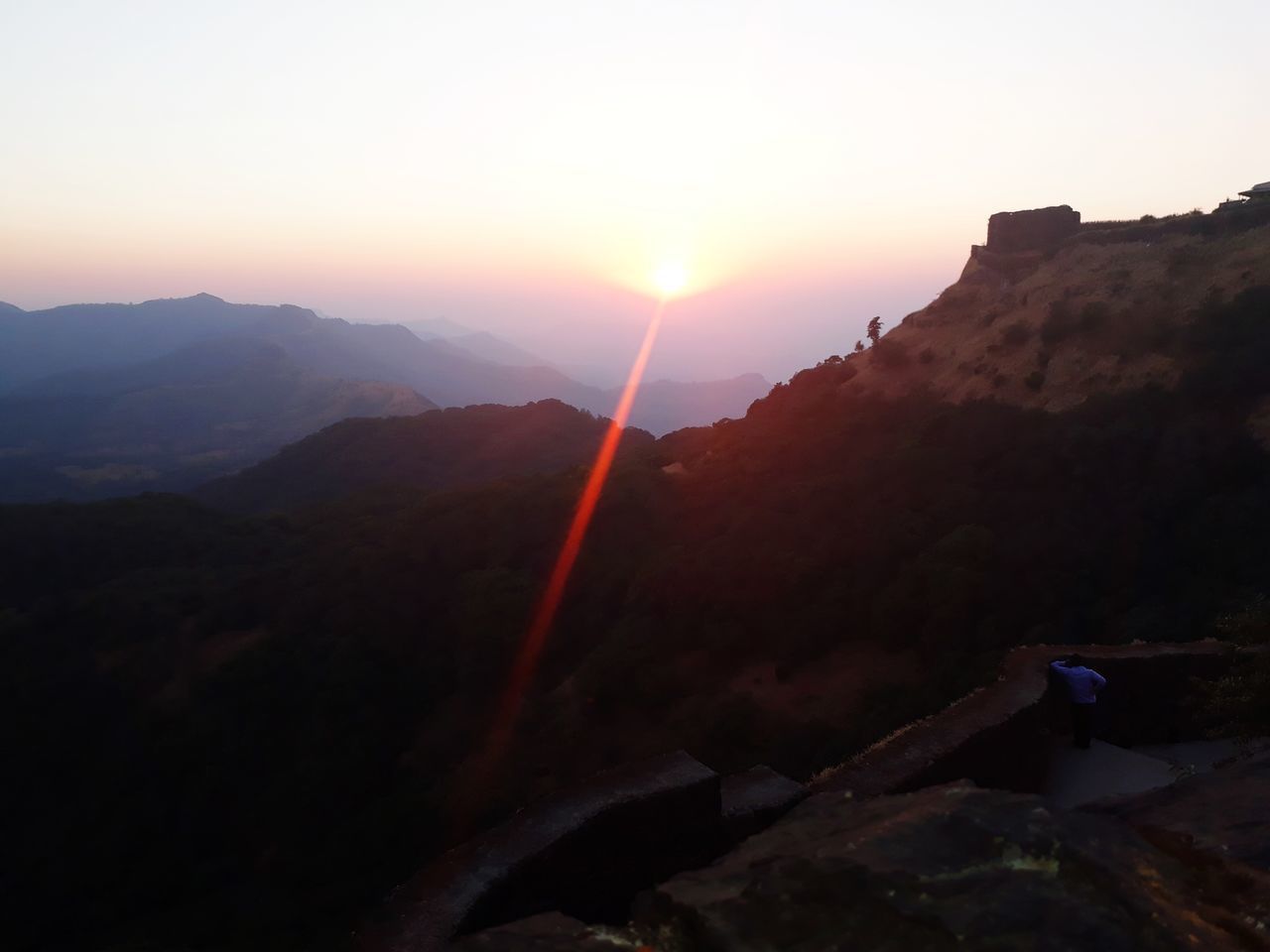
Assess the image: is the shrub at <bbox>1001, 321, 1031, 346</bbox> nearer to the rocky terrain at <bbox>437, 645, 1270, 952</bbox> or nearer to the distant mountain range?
the rocky terrain at <bbox>437, 645, 1270, 952</bbox>

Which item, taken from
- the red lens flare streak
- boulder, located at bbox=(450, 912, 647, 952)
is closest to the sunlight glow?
the red lens flare streak

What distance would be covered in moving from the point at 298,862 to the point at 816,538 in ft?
45.9

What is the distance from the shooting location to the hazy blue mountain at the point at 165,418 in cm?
9950

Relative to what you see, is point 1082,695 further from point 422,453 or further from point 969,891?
point 422,453

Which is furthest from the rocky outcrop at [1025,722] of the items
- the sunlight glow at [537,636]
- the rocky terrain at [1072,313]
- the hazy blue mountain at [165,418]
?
the hazy blue mountain at [165,418]

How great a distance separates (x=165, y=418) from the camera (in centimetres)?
14212

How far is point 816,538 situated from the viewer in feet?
67.4

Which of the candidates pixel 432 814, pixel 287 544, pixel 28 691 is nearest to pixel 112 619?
pixel 28 691

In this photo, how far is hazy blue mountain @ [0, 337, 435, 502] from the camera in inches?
3917

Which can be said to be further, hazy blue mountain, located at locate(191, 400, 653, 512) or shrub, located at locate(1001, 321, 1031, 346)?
hazy blue mountain, located at locate(191, 400, 653, 512)

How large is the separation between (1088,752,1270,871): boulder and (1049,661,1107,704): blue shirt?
167cm

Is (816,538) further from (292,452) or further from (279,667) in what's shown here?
(292,452)

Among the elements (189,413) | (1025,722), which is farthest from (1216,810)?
(189,413)

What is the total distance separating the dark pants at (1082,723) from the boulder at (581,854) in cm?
349
